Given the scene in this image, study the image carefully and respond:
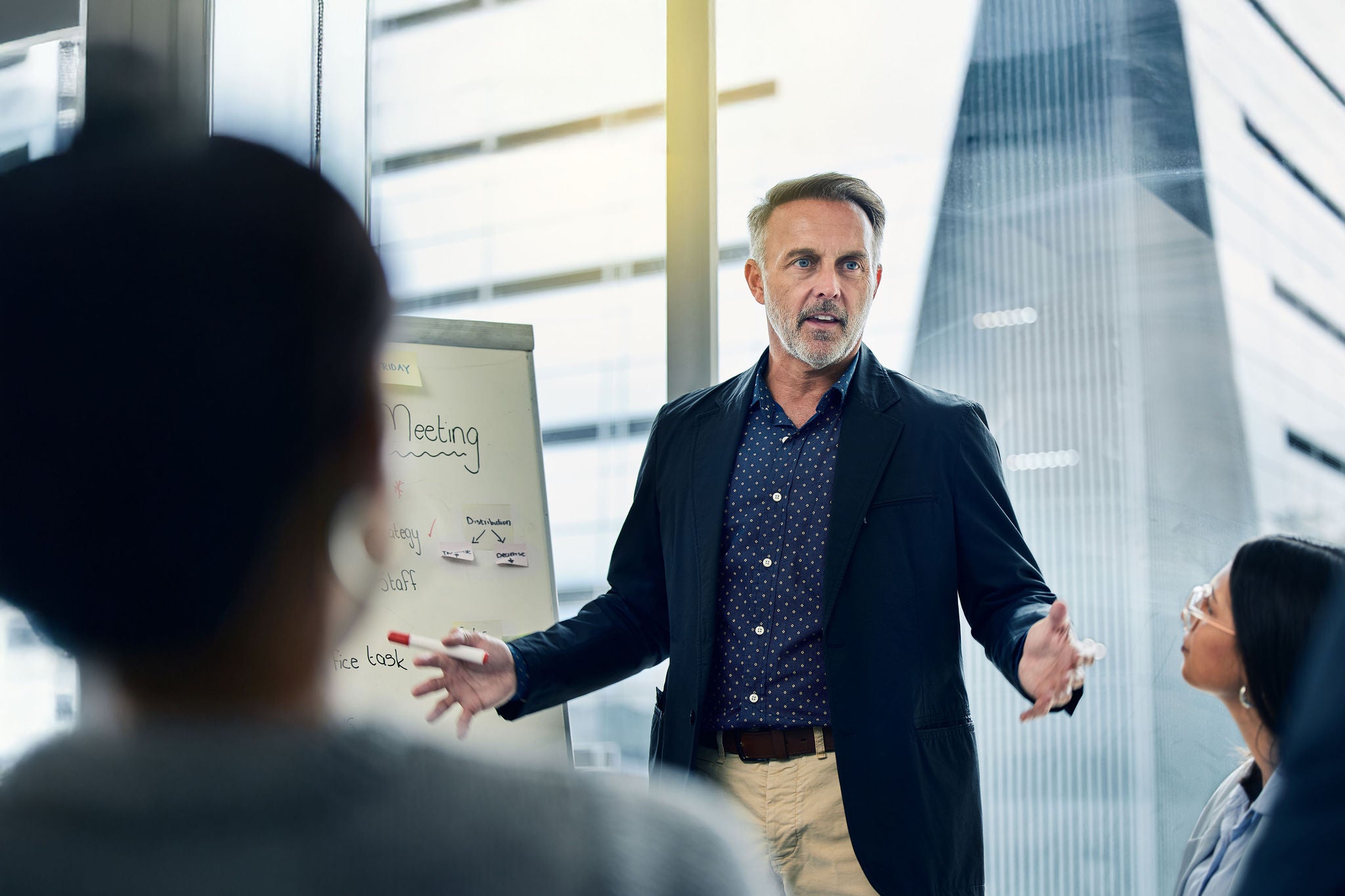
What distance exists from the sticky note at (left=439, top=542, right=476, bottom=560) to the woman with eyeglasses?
5.25 ft

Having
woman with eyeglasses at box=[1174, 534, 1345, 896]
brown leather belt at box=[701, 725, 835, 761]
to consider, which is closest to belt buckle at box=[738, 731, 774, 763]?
brown leather belt at box=[701, 725, 835, 761]

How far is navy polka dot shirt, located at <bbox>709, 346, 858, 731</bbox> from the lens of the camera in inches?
76.5

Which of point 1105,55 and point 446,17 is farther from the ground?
point 446,17

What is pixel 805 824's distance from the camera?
74.3 inches

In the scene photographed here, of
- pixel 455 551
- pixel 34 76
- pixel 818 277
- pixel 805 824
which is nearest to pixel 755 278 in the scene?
pixel 818 277

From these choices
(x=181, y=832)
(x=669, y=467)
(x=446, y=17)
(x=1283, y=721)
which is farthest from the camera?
(x=446, y=17)

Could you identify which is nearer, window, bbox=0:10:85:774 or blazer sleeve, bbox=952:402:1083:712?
blazer sleeve, bbox=952:402:1083:712

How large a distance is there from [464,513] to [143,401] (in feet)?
7.34

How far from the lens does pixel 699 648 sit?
2006 mm

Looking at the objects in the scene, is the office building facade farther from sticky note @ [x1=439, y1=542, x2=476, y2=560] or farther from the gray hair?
sticky note @ [x1=439, y1=542, x2=476, y2=560]

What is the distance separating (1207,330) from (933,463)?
3.15 ft

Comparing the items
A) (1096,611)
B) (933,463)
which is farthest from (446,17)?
(1096,611)

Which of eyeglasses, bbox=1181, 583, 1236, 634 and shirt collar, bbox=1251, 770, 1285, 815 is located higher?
eyeglasses, bbox=1181, 583, 1236, 634

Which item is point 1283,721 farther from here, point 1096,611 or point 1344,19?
point 1344,19
